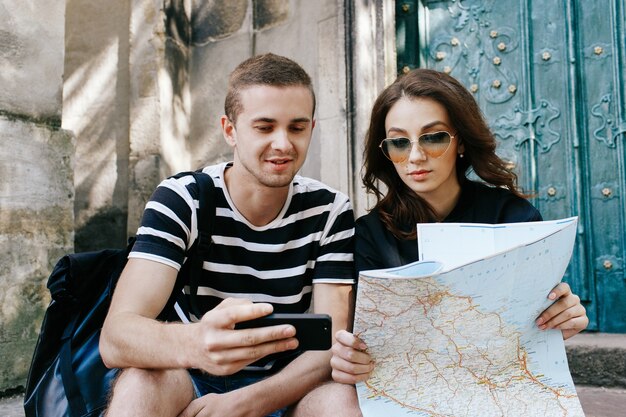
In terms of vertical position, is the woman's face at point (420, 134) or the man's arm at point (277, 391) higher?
the woman's face at point (420, 134)

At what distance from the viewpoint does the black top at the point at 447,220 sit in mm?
1810

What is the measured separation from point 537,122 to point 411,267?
2.07 meters

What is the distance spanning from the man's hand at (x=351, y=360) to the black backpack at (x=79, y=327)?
55 cm

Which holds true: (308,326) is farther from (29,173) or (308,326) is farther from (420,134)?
(29,173)

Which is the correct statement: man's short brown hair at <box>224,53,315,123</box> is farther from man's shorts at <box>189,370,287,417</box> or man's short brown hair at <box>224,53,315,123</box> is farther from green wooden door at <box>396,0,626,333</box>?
green wooden door at <box>396,0,626,333</box>

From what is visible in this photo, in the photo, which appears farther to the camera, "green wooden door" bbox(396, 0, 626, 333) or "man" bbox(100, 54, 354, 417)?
"green wooden door" bbox(396, 0, 626, 333)

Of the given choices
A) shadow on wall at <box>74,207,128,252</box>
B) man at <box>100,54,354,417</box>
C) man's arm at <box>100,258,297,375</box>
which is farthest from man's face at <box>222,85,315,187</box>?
shadow on wall at <box>74,207,128,252</box>

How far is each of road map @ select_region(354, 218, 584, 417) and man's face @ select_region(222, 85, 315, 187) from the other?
644 mm

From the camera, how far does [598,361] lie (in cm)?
254

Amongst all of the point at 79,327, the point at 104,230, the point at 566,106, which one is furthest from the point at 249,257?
the point at 104,230

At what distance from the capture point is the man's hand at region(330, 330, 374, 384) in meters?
1.38

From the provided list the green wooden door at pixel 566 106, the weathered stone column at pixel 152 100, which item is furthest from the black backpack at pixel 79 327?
the green wooden door at pixel 566 106

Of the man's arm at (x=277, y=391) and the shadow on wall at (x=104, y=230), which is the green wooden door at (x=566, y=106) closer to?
the man's arm at (x=277, y=391)

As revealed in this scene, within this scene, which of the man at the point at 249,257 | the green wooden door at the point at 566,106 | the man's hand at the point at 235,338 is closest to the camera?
the man's hand at the point at 235,338
